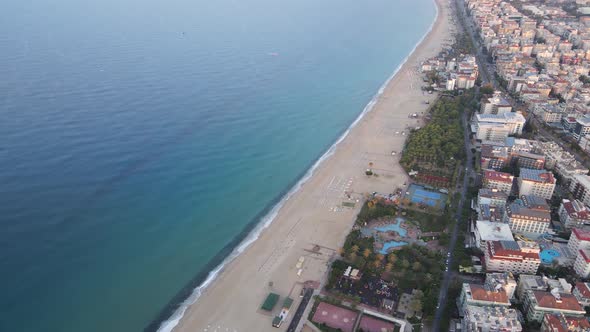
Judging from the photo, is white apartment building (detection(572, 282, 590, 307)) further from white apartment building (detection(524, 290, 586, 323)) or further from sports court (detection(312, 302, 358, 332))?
sports court (detection(312, 302, 358, 332))

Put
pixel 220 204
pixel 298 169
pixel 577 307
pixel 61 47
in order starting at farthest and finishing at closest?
pixel 61 47, pixel 298 169, pixel 220 204, pixel 577 307

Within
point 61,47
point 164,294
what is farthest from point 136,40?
point 164,294

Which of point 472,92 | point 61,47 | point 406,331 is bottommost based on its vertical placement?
point 406,331

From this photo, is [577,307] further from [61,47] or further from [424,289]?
[61,47]

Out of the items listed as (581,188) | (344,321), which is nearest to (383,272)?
(344,321)

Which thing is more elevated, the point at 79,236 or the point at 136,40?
the point at 136,40

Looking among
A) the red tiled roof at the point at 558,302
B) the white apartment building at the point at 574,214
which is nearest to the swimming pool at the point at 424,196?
the white apartment building at the point at 574,214
